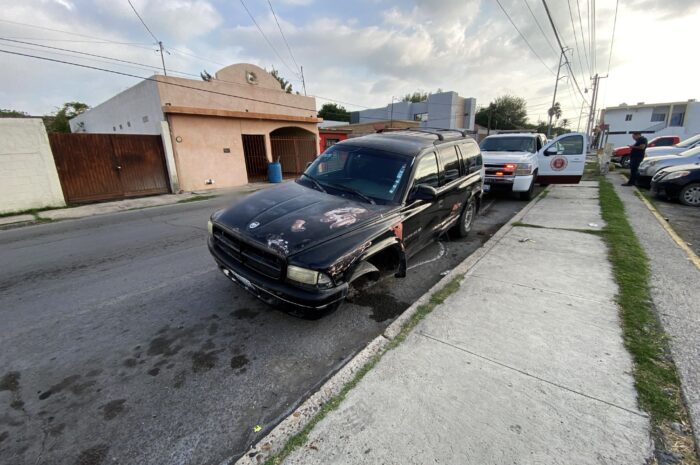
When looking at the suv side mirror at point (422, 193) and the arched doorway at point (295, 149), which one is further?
the arched doorway at point (295, 149)

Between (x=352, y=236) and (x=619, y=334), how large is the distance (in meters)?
2.59

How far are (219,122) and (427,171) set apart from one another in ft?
42.1

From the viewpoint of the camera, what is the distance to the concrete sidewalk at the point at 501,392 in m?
1.79

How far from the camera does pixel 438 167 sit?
4.38 m

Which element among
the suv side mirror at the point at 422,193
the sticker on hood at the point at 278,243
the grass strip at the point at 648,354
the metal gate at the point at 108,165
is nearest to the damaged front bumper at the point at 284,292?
the sticker on hood at the point at 278,243

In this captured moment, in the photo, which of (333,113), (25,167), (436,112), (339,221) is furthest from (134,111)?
(333,113)

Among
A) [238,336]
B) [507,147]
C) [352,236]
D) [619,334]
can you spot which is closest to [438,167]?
[352,236]

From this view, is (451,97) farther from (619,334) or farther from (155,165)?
(619,334)

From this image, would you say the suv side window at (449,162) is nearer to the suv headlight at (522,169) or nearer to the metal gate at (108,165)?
the suv headlight at (522,169)

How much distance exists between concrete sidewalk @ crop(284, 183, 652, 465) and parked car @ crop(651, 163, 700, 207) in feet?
25.5

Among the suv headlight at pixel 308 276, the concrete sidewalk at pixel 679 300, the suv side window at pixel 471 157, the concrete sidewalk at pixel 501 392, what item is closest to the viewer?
the concrete sidewalk at pixel 501 392

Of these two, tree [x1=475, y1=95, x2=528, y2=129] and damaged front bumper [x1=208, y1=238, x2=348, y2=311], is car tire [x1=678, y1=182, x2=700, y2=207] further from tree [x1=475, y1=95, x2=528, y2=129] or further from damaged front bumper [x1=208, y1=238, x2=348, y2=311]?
tree [x1=475, y1=95, x2=528, y2=129]

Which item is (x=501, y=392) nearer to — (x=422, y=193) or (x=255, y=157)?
(x=422, y=193)

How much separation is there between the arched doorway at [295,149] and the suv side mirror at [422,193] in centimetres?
1588
